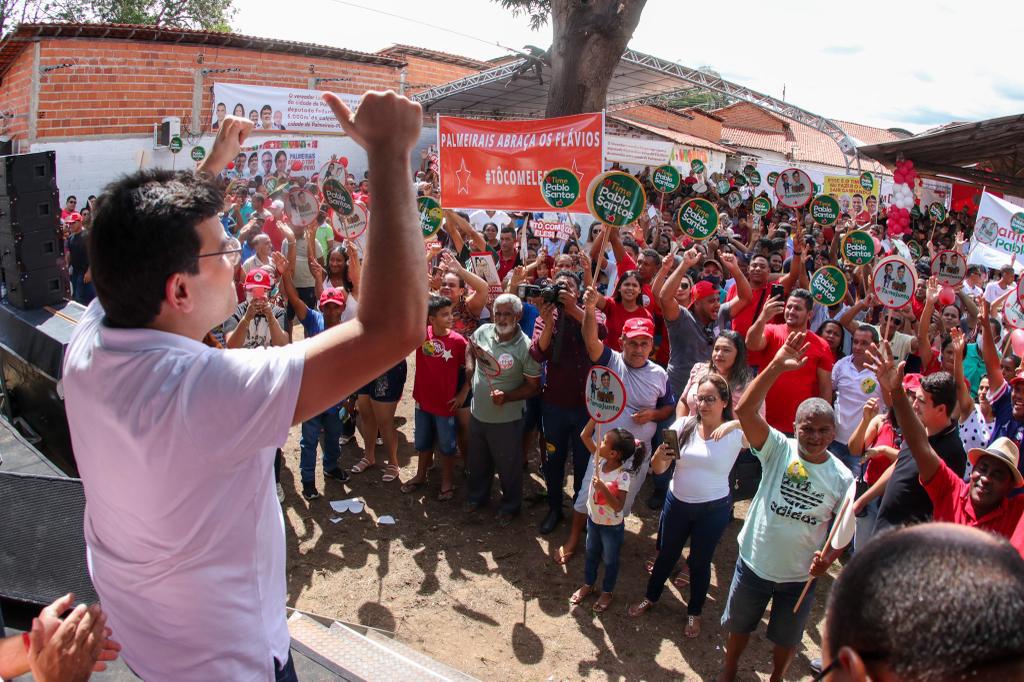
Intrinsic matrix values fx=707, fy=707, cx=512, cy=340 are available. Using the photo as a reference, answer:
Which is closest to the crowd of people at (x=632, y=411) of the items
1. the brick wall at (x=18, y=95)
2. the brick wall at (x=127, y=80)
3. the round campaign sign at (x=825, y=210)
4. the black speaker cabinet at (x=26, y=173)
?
the black speaker cabinet at (x=26, y=173)

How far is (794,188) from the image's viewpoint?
34.9 feet

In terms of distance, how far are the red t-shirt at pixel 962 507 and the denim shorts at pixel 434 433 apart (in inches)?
142

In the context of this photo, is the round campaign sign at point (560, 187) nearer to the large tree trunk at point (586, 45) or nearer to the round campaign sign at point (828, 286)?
the round campaign sign at point (828, 286)

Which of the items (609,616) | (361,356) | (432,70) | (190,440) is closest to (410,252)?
(361,356)

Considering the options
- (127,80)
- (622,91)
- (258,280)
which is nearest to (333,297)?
(258,280)

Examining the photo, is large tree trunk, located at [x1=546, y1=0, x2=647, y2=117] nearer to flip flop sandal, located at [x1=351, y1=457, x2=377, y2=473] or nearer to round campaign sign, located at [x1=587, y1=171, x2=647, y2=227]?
round campaign sign, located at [x1=587, y1=171, x2=647, y2=227]

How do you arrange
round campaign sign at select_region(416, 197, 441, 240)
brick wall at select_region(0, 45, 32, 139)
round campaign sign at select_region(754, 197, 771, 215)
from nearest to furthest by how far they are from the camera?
round campaign sign at select_region(416, 197, 441, 240) < round campaign sign at select_region(754, 197, 771, 215) < brick wall at select_region(0, 45, 32, 139)

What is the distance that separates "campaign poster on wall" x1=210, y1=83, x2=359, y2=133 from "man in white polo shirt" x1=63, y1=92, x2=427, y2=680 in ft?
57.8

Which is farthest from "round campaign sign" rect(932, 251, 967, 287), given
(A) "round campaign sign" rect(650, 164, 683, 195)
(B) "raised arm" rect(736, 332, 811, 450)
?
(B) "raised arm" rect(736, 332, 811, 450)

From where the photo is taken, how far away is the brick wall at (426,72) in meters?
23.7

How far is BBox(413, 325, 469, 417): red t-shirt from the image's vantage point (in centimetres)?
575

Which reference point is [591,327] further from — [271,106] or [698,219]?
[271,106]

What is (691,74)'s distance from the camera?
1881 cm

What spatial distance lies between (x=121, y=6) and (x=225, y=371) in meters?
33.0
